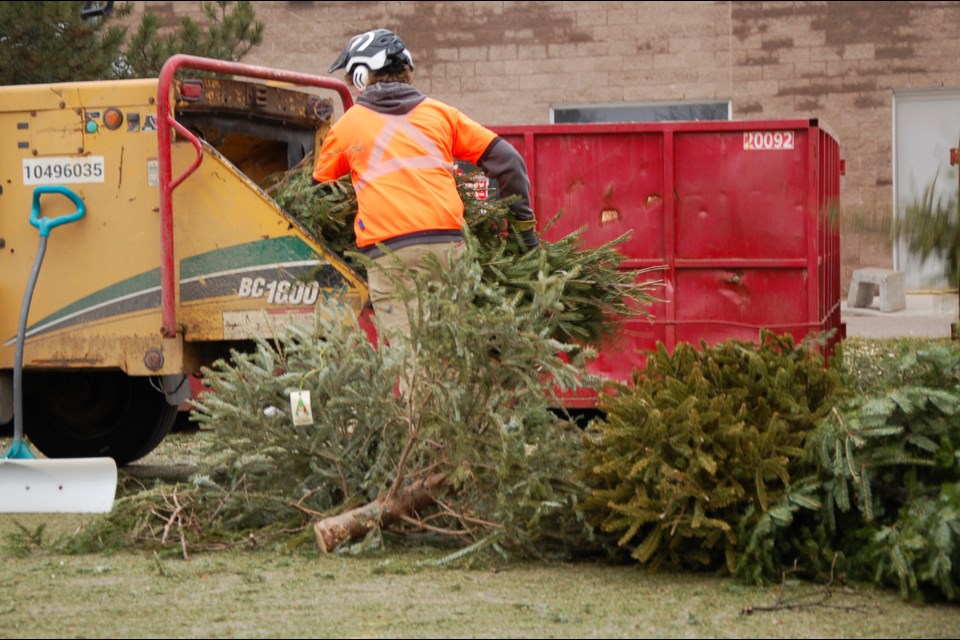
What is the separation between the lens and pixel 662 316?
31.9 ft

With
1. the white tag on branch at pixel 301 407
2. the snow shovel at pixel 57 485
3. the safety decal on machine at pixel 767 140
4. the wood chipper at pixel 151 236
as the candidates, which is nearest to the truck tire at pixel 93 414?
the wood chipper at pixel 151 236

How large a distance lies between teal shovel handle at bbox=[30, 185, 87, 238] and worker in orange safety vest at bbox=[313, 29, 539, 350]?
1.53m

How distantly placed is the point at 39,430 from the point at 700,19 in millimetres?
12055

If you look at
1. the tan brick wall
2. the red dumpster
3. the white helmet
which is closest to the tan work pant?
the white helmet

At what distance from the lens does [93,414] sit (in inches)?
332

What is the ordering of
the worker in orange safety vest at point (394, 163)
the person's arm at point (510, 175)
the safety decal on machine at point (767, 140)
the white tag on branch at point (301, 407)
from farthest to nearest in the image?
the safety decal on machine at point (767, 140), the person's arm at point (510, 175), the worker in orange safety vest at point (394, 163), the white tag on branch at point (301, 407)

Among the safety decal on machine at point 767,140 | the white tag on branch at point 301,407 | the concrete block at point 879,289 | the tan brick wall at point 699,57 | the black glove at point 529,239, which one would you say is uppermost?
the tan brick wall at point 699,57

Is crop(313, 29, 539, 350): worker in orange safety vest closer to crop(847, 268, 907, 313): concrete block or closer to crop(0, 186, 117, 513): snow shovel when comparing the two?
crop(0, 186, 117, 513): snow shovel

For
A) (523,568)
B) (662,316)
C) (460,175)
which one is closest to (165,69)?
(460,175)

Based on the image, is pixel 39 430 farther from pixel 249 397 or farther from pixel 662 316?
pixel 662 316

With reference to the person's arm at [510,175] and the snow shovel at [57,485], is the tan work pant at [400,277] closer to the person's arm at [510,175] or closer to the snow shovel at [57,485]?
the person's arm at [510,175]

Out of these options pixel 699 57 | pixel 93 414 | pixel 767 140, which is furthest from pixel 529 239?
pixel 699 57

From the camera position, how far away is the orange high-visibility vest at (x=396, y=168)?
20.3 ft

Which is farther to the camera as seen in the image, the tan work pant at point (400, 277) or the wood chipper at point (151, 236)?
the wood chipper at point (151, 236)
